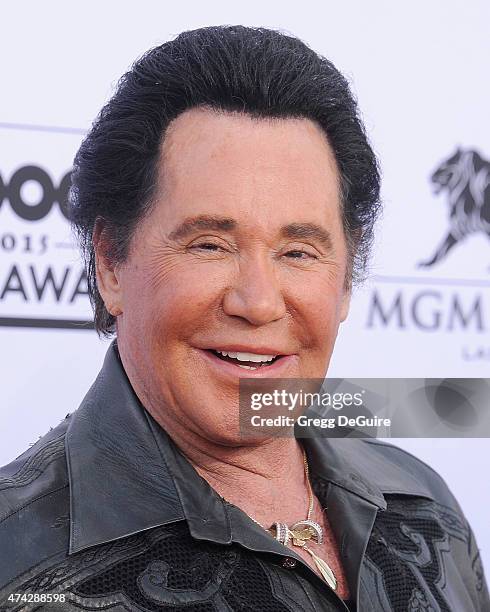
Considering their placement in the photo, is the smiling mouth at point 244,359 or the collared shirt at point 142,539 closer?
the collared shirt at point 142,539

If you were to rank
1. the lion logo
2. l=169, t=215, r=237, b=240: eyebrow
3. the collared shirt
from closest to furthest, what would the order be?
1. the collared shirt
2. l=169, t=215, r=237, b=240: eyebrow
3. the lion logo

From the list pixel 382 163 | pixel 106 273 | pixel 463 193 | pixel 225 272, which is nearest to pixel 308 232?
pixel 225 272

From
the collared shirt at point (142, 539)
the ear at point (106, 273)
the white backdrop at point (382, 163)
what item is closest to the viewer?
the collared shirt at point (142, 539)

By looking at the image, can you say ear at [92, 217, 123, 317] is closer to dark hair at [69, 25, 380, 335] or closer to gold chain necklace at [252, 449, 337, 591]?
dark hair at [69, 25, 380, 335]

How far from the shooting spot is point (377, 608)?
50.3 inches

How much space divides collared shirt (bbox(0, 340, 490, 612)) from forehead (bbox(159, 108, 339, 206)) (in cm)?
29

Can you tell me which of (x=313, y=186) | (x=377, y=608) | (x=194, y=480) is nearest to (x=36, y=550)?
(x=194, y=480)

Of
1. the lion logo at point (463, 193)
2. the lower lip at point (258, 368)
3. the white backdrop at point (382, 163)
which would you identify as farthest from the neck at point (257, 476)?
the lion logo at point (463, 193)

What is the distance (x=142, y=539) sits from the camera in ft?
3.80

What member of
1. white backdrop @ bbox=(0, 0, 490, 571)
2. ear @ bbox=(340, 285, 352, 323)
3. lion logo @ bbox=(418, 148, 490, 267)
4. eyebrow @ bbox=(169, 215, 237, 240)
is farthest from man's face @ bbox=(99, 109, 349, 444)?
lion logo @ bbox=(418, 148, 490, 267)

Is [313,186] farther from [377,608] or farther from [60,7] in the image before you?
[60,7]

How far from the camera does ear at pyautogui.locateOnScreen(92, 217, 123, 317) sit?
1.35 metres

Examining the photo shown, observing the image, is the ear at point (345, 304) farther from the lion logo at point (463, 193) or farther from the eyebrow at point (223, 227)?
the lion logo at point (463, 193)

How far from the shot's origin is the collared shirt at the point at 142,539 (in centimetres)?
112
